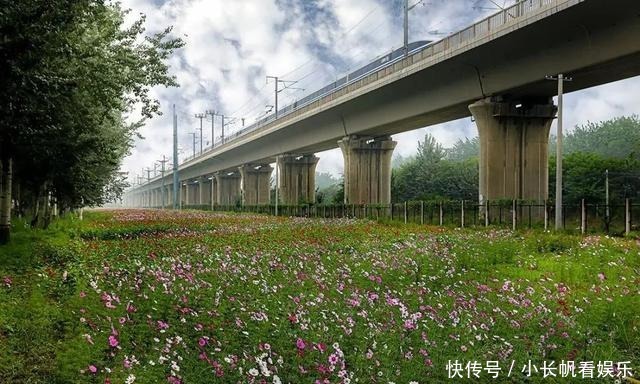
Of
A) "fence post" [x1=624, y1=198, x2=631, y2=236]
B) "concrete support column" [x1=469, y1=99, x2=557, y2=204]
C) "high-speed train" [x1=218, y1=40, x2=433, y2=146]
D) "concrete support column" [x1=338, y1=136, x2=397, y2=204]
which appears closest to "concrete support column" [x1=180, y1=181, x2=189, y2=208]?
"high-speed train" [x1=218, y1=40, x2=433, y2=146]

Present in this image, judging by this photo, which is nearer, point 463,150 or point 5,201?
point 5,201

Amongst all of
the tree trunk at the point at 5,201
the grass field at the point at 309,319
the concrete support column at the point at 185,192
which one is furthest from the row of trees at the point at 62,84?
the concrete support column at the point at 185,192

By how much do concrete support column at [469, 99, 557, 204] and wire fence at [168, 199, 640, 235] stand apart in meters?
1.15

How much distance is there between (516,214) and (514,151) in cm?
362

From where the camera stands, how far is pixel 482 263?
10.4 meters

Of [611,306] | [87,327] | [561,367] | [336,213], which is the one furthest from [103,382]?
[336,213]

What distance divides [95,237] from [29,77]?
922 centimetres

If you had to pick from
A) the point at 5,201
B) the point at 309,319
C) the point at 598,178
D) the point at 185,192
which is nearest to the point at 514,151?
the point at 5,201

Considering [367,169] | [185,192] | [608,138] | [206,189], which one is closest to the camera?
[367,169]

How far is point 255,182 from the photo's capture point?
226 feet

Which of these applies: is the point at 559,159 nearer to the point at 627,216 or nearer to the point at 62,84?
the point at 627,216

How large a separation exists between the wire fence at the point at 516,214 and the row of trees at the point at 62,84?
568 inches

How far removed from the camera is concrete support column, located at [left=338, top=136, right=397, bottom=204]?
134 feet

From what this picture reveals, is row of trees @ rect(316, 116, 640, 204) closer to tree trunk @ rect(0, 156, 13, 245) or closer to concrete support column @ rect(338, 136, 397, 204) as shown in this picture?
concrete support column @ rect(338, 136, 397, 204)
